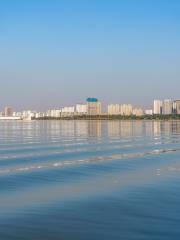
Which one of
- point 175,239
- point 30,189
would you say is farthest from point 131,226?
point 30,189

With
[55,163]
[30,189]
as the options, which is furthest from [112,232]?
[55,163]

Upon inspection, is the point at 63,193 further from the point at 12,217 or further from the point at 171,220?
the point at 171,220

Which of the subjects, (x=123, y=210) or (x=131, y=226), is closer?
(x=131, y=226)

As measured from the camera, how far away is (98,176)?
17484mm

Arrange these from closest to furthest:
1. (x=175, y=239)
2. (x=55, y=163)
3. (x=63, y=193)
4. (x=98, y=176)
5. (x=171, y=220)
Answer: (x=175, y=239) → (x=171, y=220) → (x=63, y=193) → (x=98, y=176) → (x=55, y=163)

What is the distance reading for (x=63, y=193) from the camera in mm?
13328

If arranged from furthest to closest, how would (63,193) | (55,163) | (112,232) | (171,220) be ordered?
1. (55,163)
2. (63,193)
3. (171,220)
4. (112,232)

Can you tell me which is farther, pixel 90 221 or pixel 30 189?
pixel 30 189

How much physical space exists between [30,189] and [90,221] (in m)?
4.91

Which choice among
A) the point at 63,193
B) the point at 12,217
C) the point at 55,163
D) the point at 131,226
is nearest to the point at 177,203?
the point at 131,226

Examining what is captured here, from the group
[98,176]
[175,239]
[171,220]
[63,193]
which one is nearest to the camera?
[175,239]

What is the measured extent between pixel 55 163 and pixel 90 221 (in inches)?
539

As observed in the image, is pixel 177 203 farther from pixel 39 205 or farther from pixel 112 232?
pixel 39 205

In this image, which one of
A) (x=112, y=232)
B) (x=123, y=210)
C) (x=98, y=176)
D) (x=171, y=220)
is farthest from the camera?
(x=98, y=176)
